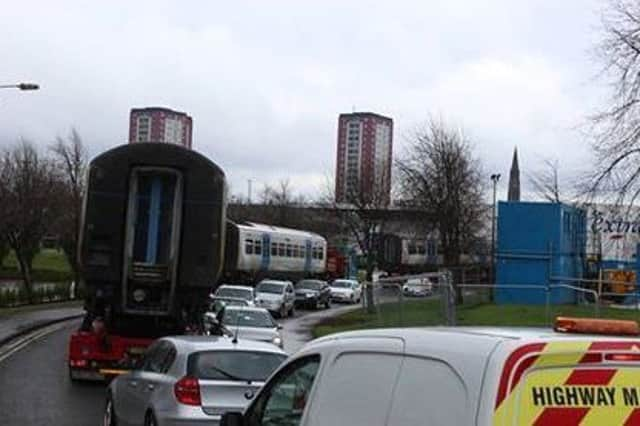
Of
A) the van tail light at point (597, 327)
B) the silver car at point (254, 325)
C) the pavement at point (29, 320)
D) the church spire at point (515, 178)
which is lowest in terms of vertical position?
the pavement at point (29, 320)

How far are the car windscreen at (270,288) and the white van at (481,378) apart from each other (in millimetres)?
44869

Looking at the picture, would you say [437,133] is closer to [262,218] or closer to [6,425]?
[6,425]

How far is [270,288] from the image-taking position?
50344mm

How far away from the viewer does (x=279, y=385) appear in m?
5.53

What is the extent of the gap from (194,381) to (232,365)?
574 mm

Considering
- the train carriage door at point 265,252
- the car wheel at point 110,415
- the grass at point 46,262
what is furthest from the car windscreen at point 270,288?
the grass at point 46,262

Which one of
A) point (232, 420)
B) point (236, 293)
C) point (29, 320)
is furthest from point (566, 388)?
point (236, 293)

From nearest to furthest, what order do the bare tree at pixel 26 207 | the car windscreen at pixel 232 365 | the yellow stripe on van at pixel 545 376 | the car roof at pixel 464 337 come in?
1. the yellow stripe on van at pixel 545 376
2. the car roof at pixel 464 337
3. the car windscreen at pixel 232 365
4. the bare tree at pixel 26 207

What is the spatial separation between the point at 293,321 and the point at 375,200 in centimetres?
1673

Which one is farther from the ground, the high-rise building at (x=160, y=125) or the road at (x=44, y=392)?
the high-rise building at (x=160, y=125)

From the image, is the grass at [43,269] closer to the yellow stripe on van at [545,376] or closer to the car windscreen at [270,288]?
the car windscreen at [270,288]

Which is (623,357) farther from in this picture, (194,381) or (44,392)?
(44,392)

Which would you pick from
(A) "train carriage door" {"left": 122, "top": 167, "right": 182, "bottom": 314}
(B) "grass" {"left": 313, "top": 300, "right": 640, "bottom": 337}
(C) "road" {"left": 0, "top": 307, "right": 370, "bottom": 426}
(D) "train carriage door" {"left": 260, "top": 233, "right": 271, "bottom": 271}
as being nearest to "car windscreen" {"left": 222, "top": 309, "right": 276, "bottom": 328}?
(B) "grass" {"left": 313, "top": 300, "right": 640, "bottom": 337}

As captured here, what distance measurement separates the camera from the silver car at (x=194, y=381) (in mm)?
11344
